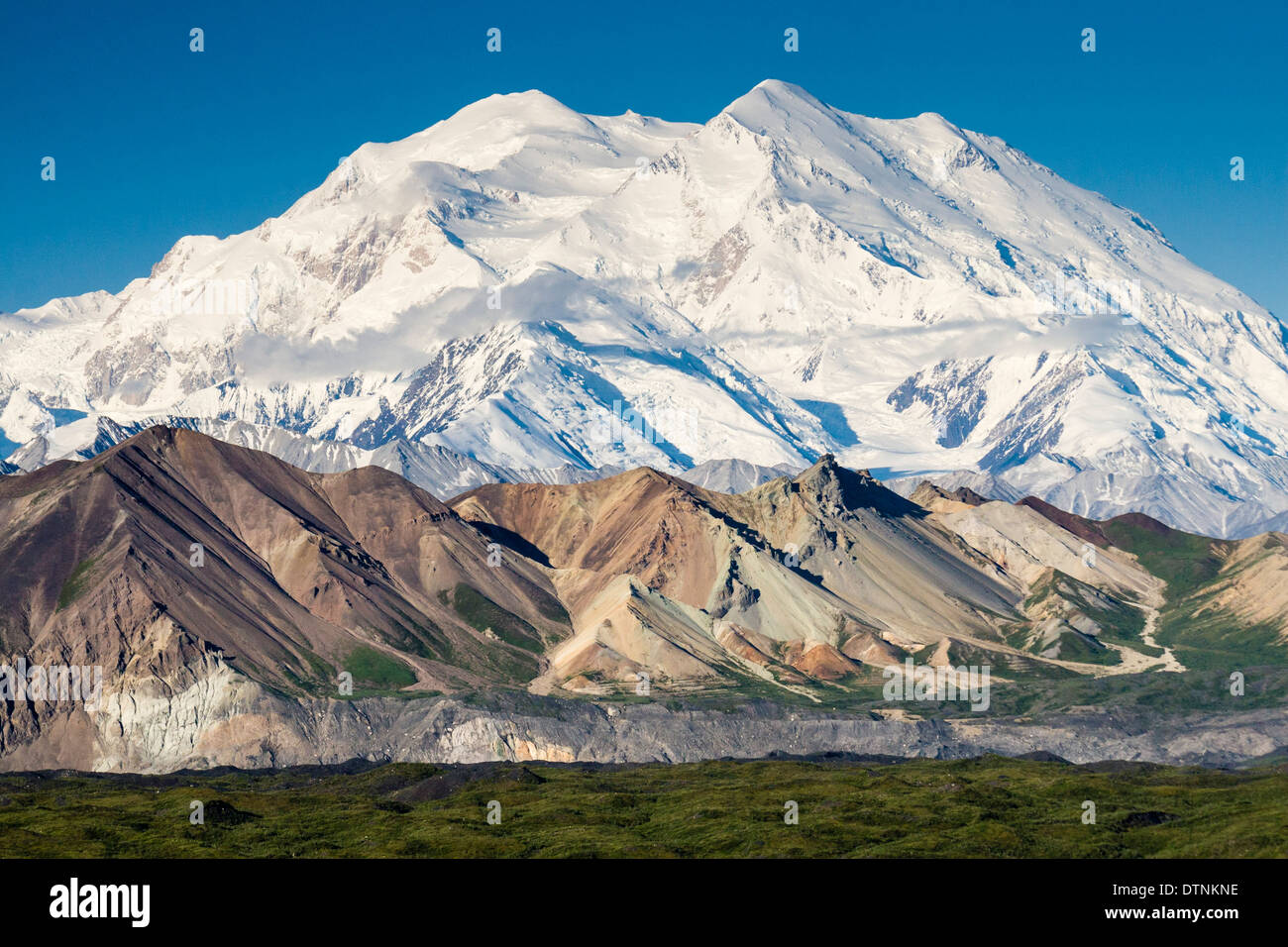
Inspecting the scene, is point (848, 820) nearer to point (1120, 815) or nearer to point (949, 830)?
point (949, 830)
